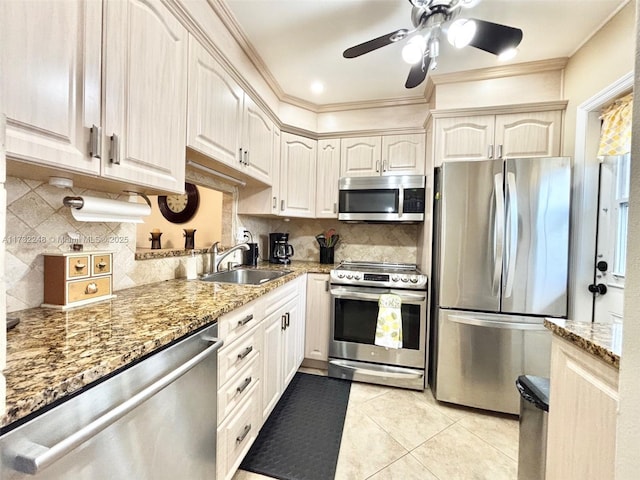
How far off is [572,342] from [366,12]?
1875 millimetres

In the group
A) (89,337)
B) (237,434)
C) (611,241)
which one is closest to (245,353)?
(237,434)

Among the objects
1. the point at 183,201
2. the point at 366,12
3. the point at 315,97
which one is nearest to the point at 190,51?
the point at 366,12

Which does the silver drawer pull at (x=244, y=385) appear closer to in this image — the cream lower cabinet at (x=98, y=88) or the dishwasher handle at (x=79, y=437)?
the dishwasher handle at (x=79, y=437)

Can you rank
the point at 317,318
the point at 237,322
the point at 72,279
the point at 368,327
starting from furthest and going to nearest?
the point at 317,318 → the point at 368,327 → the point at 237,322 → the point at 72,279

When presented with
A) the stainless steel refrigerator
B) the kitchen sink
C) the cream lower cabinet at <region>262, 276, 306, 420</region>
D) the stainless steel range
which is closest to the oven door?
the stainless steel range

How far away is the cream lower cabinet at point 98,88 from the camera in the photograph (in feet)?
2.32

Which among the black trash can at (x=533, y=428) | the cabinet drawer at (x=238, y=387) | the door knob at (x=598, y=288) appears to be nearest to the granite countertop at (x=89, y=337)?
the cabinet drawer at (x=238, y=387)

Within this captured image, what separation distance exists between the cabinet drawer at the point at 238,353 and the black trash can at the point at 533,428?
1235 mm

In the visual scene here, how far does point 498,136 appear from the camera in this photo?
7.00 feet

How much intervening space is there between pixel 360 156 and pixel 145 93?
197 cm

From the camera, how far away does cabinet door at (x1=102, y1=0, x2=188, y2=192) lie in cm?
94

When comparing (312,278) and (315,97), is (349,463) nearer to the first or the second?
(312,278)

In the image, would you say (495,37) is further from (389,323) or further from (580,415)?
(389,323)

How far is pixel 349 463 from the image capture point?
147cm
